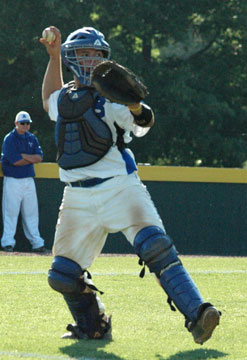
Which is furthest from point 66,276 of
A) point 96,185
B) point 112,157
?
point 112,157

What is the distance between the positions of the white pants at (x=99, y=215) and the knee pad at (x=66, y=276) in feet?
0.16

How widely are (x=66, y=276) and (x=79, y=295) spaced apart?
0.20 m

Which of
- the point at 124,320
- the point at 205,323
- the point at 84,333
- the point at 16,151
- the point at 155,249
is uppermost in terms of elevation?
the point at 155,249

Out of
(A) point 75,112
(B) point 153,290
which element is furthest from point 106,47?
(B) point 153,290

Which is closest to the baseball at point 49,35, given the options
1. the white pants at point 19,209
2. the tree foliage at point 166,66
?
the white pants at point 19,209

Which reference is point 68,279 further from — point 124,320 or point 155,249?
point 124,320

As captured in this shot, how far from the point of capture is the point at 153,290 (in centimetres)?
916

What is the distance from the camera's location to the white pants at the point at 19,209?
1508 centimetres

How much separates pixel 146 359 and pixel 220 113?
23763 millimetres

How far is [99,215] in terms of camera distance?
612 centimetres

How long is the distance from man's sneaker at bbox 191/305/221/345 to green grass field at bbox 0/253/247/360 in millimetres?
130

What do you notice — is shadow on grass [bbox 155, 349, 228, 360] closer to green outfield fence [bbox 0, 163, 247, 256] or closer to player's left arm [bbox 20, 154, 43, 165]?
player's left arm [bbox 20, 154, 43, 165]

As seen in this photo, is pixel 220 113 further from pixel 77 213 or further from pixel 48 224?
pixel 77 213

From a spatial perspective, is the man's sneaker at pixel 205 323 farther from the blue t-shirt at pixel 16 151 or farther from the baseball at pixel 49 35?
the blue t-shirt at pixel 16 151
